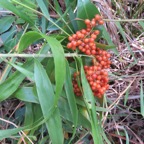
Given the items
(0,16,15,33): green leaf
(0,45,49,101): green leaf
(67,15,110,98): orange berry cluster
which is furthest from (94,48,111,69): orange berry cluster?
(0,16,15,33): green leaf

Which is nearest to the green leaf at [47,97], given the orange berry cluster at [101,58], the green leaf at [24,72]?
the green leaf at [24,72]

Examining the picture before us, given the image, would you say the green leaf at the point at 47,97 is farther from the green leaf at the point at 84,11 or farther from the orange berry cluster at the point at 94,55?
the green leaf at the point at 84,11

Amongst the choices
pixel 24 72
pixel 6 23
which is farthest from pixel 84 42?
pixel 6 23

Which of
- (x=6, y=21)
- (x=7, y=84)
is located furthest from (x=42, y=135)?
(x=6, y=21)

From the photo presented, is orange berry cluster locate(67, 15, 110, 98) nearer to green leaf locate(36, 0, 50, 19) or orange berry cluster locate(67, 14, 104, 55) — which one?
orange berry cluster locate(67, 14, 104, 55)

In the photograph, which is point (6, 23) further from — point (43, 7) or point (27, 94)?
point (27, 94)

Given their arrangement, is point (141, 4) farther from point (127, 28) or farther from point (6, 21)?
point (6, 21)
